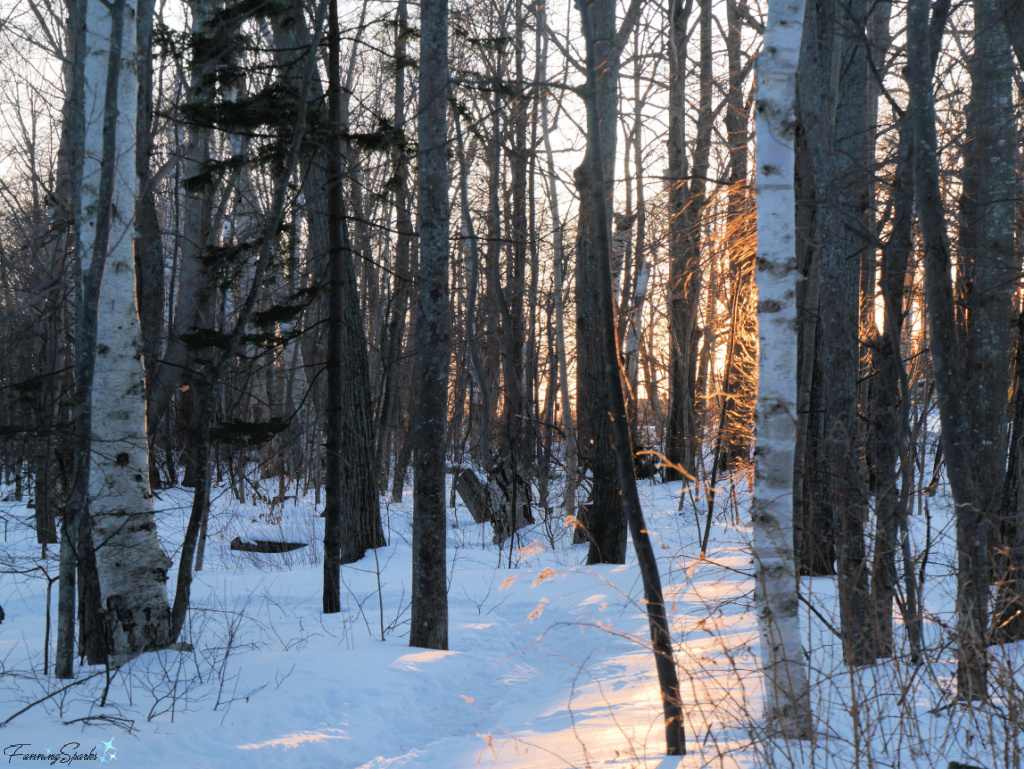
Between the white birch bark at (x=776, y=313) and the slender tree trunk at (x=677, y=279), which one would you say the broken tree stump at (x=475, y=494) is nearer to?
the slender tree trunk at (x=677, y=279)

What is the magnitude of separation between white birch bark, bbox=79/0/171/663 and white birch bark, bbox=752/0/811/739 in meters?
4.28

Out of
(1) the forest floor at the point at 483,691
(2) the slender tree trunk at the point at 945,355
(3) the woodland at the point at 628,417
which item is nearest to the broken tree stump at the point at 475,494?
(3) the woodland at the point at 628,417

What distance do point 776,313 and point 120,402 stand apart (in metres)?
4.55

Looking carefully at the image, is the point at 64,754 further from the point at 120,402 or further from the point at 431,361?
the point at 431,361

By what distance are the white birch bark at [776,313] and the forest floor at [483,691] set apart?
0.32 metres

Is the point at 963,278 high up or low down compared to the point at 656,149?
down

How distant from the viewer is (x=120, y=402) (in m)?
5.28

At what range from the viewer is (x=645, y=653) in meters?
6.02

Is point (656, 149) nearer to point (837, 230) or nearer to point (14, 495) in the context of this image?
point (837, 230)

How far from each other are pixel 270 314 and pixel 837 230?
503 cm

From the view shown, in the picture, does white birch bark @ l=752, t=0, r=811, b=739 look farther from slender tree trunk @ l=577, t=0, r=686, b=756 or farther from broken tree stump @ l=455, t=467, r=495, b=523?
broken tree stump @ l=455, t=467, r=495, b=523

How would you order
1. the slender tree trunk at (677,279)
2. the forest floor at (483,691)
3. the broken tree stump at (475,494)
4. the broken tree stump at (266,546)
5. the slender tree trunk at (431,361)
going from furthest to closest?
the slender tree trunk at (677,279) → the broken tree stump at (475,494) → the broken tree stump at (266,546) → the slender tree trunk at (431,361) → the forest floor at (483,691)

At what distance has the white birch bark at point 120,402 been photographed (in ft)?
17.0

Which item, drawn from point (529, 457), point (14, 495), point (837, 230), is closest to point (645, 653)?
point (837, 230)
